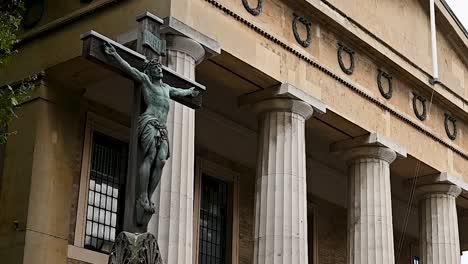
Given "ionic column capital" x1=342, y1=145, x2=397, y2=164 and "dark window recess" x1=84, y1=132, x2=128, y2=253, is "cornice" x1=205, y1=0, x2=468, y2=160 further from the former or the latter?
"dark window recess" x1=84, y1=132, x2=128, y2=253

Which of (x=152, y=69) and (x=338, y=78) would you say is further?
(x=338, y=78)

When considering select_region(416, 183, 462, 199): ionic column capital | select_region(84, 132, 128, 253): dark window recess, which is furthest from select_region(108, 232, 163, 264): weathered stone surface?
select_region(416, 183, 462, 199): ionic column capital

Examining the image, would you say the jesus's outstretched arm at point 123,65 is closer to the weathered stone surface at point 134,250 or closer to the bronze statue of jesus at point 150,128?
the bronze statue of jesus at point 150,128

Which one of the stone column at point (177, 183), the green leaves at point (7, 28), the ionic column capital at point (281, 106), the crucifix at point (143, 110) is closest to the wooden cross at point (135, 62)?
the crucifix at point (143, 110)

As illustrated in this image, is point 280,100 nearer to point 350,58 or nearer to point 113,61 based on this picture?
point 350,58

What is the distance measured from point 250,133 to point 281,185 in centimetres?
572

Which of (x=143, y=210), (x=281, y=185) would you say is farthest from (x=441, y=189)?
(x=143, y=210)

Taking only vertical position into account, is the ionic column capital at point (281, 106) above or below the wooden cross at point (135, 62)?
above

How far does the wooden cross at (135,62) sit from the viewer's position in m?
8.73

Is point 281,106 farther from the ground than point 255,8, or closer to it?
closer to it

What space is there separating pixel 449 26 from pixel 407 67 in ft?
13.9

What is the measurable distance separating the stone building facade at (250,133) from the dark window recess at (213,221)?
5 cm

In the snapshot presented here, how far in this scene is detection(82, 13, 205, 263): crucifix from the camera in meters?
8.69

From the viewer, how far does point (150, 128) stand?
29.3 ft
